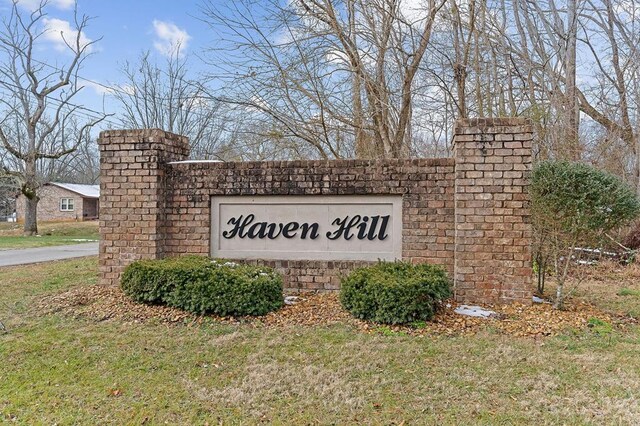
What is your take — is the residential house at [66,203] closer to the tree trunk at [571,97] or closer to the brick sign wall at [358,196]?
the brick sign wall at [358,196]

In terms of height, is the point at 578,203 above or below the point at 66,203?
below

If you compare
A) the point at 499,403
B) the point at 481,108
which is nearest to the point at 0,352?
the point at 499,403

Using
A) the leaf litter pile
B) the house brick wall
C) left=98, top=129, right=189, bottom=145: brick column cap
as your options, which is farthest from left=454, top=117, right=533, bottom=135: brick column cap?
the house brick wall

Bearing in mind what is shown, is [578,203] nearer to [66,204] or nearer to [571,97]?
[571,97]

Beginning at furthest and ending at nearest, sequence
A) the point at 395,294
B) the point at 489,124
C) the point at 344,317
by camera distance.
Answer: the point at 489,124, the point at 344,317, the point at 395,294

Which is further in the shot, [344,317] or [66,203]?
[66,203]

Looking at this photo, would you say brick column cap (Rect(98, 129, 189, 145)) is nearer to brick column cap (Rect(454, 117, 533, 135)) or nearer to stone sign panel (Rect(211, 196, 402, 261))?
stone sign panel (Rect(211, 196, 402, 261))

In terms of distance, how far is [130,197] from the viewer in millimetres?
5867

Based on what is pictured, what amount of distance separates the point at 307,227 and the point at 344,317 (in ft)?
4.84

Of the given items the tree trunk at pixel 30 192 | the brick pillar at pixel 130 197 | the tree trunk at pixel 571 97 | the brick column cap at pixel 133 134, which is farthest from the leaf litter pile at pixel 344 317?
the tree trunk at pixel 30 192

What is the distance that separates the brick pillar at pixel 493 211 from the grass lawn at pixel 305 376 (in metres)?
0.93

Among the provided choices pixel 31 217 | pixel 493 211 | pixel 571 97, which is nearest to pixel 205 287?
pixel 493 211

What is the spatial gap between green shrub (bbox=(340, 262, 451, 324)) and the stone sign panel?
35.4 inches

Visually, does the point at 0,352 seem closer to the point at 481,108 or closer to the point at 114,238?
the point at 114,238
